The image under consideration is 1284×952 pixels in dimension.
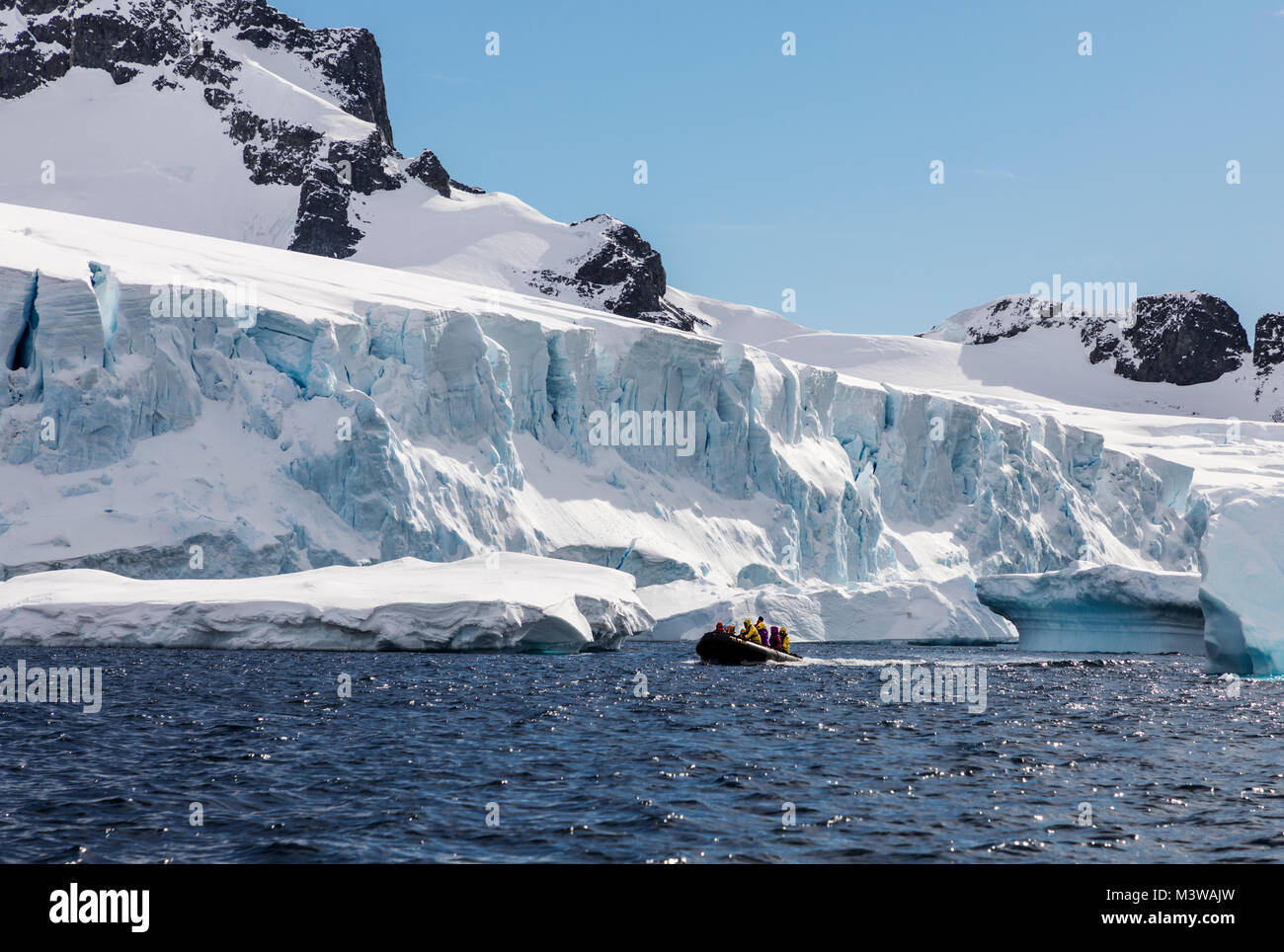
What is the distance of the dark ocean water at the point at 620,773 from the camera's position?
10164 millimetres

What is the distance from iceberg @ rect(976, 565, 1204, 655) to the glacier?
1510 mm

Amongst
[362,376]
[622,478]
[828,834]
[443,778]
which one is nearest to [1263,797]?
[828,834]

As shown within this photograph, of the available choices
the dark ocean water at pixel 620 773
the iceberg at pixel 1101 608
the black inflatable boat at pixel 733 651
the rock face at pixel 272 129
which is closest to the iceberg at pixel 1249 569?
the dark ocean water at pixel 620 773

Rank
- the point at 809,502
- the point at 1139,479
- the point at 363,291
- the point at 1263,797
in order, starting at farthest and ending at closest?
the point at 1139,479 → the point at 809,502 → the point at 363,291 → the point at 1263,797

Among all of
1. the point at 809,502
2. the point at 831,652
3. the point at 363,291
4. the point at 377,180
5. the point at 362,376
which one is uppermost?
the point at 377,180

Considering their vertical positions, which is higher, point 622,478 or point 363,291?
point 363,291

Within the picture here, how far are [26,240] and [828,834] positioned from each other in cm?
3706

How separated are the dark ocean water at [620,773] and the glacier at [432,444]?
12.8 m

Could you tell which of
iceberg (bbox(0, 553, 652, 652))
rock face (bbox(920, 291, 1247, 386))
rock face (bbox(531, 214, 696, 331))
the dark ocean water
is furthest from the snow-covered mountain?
rock face (bbox(920, 291, 1247, 386))

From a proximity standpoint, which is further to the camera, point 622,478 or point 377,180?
point 377,180

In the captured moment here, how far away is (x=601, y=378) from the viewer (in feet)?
160

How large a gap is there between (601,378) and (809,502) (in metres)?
9.25

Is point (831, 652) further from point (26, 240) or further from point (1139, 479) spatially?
point (1139, 479)

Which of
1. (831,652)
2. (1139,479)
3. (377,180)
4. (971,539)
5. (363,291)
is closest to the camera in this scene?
(831,652)
